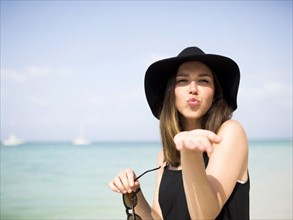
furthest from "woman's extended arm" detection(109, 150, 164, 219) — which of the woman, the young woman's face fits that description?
the young woman's face

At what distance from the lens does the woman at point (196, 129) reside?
1.77m

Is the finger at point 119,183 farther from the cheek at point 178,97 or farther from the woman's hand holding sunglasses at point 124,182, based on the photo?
the cheek at point 178,97

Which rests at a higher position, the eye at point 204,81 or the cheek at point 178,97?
the eye at point 204,81

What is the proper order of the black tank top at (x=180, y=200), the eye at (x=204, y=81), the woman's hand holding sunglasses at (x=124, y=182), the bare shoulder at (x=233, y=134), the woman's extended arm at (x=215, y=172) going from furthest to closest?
the eye at (x=204, y=81) < the woman's hand holding sunglasses at (x=124, y=182) < the black tank top at (x=180, y=200) < the bare shoulder at (x=233, y=134) < the woman's extended arm at (x=215, y=172)

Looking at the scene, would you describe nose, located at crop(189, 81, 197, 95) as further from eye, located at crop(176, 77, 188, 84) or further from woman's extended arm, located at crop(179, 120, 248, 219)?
woman's extended arm, located at crop(179, 120, 248, 219)

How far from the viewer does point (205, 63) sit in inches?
92.7

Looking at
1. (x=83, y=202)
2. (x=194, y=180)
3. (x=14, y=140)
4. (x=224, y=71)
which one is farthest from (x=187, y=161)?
(x=14, y=140)

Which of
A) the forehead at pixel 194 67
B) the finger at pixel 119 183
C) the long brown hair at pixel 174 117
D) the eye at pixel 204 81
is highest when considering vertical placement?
the forehead at pixel 194 67

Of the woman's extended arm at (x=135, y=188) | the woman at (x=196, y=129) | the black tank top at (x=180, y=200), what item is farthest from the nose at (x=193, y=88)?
the woman's extended arm at (x=135, y=188)

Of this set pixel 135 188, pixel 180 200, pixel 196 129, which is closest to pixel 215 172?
pixel 196 129

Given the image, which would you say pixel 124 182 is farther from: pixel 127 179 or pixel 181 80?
pixel 181 80

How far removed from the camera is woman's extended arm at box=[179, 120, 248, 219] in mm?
1576

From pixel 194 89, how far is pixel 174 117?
1.08 feet

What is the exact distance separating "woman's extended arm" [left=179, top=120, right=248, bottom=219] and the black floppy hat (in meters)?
0.34
